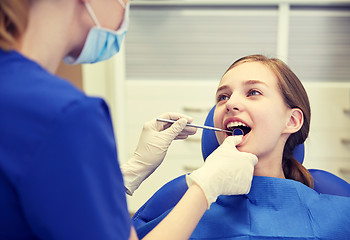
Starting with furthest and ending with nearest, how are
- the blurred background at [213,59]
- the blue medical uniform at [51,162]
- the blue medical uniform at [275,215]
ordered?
the blurred background at [213,59], the blue medical uniform at [275,215], the blue medical uniform at [51,162]

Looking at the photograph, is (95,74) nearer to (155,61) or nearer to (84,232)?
(155,61)

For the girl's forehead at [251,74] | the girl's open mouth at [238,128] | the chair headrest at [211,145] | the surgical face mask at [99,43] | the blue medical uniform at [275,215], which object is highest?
the surgical face mask at [99,43]

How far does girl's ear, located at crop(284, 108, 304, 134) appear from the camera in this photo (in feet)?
A: 4.10

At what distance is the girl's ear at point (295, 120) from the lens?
1.25 metres

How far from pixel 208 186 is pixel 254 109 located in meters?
0.33

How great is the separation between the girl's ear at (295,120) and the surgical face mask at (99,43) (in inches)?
22.3

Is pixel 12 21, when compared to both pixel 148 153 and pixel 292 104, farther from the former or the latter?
pixel 292 104

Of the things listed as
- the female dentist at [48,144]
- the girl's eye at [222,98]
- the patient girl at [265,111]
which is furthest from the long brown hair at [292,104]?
the female dentist at [48,144]

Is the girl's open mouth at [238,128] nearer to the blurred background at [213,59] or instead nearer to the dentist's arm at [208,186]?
the dentist's arm at [208,186]

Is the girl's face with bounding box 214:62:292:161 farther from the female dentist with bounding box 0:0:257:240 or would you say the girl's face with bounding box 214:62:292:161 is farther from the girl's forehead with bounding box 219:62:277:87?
the female dentist with bounding box 0:0:257:240

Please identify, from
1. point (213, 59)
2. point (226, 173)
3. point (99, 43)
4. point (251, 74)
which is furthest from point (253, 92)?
point (213, 59)

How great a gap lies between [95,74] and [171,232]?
6.98 feet

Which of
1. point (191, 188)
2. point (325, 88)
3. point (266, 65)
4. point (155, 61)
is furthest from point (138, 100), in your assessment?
point (191, 188)

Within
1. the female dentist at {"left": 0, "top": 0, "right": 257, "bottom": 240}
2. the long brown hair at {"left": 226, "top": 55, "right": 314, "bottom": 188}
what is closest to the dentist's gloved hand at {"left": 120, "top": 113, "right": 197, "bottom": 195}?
the long brown hair at {"left": 226, "top": 55, "right": 314, "bottom": 188}
